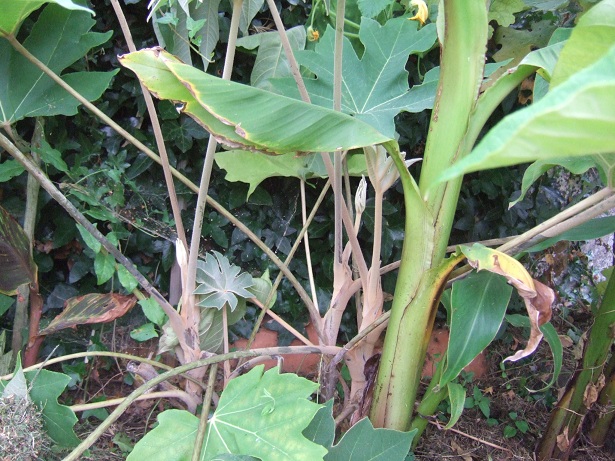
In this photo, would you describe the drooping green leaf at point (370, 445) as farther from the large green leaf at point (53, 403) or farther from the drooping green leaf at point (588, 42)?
the drooping green leaf at point (588, 42)

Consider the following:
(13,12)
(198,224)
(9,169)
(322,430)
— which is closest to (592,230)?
(322,430)

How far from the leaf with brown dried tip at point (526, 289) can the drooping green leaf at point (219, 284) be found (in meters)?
0.53

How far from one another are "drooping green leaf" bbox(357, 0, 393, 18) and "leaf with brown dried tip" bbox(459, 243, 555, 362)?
2.00 feet

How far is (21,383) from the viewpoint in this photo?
0.76m

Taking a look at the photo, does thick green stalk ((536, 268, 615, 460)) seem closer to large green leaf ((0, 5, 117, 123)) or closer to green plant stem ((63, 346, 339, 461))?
green plant stem ((63, 346, 339, 461))

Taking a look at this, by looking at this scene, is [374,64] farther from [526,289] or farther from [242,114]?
[526,289]

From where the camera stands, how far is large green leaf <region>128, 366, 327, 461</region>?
0.65 meters

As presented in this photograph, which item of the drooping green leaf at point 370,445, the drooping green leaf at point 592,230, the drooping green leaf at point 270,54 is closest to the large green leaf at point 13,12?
the drooping green leaf at point 270,54

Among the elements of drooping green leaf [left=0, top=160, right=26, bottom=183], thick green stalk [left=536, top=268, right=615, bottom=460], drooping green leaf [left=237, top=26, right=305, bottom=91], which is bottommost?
thick green stalk [left=536, top=268, right=615, bottom=460]

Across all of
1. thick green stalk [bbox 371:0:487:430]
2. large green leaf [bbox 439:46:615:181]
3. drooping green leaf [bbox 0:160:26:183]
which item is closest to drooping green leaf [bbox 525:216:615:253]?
thick green stalk [bbox 371:0:487:430]

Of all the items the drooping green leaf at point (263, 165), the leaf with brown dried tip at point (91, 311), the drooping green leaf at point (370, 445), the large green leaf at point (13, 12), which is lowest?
the drooping green leaf at point (370, 445)

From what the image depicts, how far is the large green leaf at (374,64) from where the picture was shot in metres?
0.89

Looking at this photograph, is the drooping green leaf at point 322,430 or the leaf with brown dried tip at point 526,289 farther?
the drooping green leaf at point 322,430

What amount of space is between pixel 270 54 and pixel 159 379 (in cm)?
77
